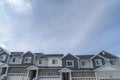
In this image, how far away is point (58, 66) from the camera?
1049 inches

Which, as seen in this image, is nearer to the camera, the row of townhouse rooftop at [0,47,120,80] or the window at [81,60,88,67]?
the row of townhouse rooftop at [0,47,120,80]

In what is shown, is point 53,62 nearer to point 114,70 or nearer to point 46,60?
point 46,60

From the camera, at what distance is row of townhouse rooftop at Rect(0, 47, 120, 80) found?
24.7m

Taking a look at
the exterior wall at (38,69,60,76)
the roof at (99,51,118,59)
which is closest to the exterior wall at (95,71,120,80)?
the roof at (99,51,118,59)

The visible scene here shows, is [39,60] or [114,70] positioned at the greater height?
[39,60]

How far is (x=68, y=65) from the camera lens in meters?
26.6

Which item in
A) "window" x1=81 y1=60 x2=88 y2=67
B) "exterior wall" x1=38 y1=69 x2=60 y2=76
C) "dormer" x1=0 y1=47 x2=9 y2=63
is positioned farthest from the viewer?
"dormer" x1=0 y1=47 x2=9 y2=63

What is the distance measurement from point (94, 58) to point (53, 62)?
9.73 metres

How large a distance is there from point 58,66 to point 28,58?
301 inches

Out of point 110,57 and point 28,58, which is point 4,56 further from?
point 110,57

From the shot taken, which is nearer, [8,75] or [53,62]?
[8,75]

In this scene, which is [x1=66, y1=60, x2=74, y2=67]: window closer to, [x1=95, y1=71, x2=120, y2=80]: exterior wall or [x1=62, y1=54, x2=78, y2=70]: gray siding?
[x1=62, y1=54, x2=78, y2=70]: gray siding

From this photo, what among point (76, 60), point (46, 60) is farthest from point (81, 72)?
point (46, 60)

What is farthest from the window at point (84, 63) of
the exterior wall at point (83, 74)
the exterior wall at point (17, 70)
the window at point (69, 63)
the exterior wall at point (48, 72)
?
the exterior wall at point (17, 70)
